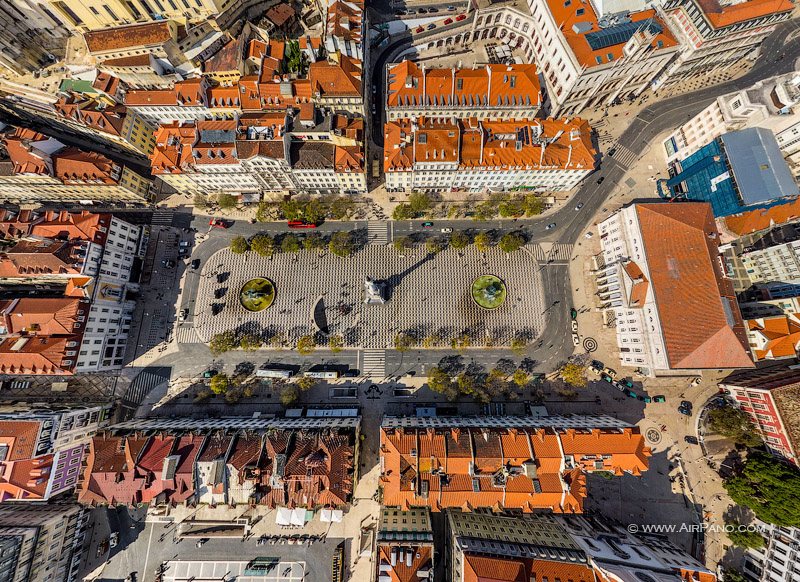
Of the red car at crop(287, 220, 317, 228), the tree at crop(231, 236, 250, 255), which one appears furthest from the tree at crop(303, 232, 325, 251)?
the tree at crop(231, 236, 250, 255)

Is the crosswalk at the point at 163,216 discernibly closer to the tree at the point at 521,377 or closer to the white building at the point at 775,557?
the tree at the point at 521,377

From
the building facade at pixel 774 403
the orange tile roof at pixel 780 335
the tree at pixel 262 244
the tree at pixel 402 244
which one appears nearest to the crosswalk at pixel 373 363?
the tree at pixel 402 244

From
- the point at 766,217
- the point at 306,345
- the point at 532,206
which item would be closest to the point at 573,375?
the point at 532,206

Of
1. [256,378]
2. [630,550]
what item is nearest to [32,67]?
[256,378]

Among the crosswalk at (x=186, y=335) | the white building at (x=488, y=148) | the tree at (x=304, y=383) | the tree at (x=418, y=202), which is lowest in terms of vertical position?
the tree at (x=304, y=383)

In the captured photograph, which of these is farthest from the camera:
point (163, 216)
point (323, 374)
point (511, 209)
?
point (163, 216)

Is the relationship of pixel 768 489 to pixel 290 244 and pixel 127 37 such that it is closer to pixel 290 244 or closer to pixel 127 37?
pixel 290 244

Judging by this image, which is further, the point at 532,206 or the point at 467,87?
the point at 532,206
